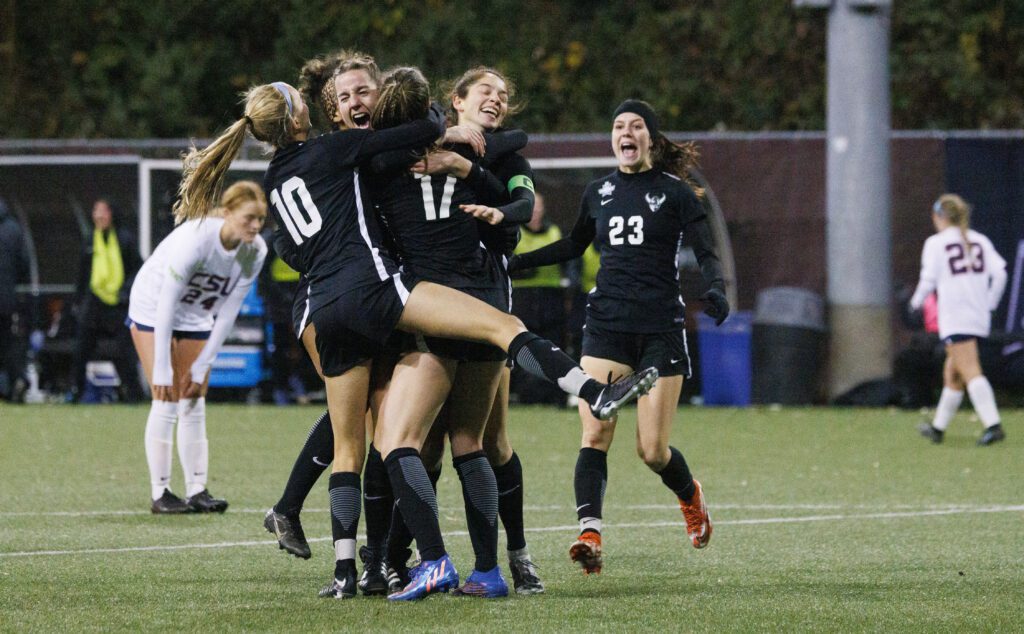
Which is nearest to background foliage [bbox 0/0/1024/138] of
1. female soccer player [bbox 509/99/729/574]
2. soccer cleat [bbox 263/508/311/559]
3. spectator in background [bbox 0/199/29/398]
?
spectator in background [bbox 0/199/29/398]

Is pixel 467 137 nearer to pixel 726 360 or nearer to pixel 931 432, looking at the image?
pixel 931 432

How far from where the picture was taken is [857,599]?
257 inches

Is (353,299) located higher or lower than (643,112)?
lower

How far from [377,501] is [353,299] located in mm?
1006

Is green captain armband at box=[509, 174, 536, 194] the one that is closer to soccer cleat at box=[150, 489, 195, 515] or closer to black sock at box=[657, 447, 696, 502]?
black sock at box=[657, 447, 696, 502]

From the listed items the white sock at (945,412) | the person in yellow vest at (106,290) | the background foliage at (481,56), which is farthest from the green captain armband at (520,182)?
the background foliage at (481,56)

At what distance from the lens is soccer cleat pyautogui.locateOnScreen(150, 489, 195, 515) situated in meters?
9.39

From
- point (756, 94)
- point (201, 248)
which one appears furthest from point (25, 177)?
point (756, 94)

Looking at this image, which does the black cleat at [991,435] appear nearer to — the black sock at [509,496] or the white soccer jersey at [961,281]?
the white soccer jersey at [961,281]

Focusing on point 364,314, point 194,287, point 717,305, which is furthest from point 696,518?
point 194,287

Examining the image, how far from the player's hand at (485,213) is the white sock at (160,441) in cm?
364

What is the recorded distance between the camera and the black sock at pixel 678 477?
7742 mm

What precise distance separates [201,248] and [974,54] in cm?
1856

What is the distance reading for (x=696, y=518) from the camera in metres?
7.76
